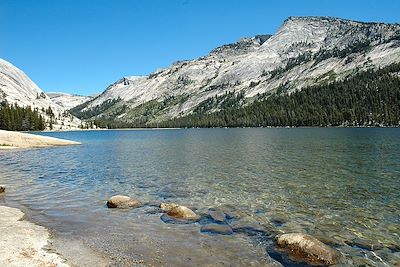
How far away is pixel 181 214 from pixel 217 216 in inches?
93.3

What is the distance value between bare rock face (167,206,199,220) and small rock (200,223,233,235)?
71.3 inches

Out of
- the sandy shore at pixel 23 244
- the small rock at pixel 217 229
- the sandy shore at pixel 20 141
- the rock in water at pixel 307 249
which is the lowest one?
the small rock at pixel 217 229

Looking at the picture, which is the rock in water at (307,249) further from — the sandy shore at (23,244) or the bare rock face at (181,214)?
the sandy shore at (23,244)

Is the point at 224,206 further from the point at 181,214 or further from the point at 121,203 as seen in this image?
the point at 121,203

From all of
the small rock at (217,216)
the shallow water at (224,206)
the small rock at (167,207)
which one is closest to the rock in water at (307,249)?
the shallow water at (224,206)

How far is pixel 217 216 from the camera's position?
22.7 meters

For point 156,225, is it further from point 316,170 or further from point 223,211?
point 316,170

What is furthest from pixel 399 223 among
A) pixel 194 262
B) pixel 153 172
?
pixel 153 172

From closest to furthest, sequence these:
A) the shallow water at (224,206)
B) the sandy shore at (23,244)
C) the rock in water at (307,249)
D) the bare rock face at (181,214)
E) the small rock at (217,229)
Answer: the sandy shore at (23,244) < the rock in water at (307,249) < the shallow water at (224,206) < the small rock at (217,229) < the bare rock face at (181,214)

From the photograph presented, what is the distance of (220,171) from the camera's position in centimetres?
4388

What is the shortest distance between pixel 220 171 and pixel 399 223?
25.1 meters

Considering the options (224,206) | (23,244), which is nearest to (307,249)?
(224,206)

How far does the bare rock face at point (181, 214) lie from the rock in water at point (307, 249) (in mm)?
6861

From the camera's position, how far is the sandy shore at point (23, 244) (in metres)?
13.8
